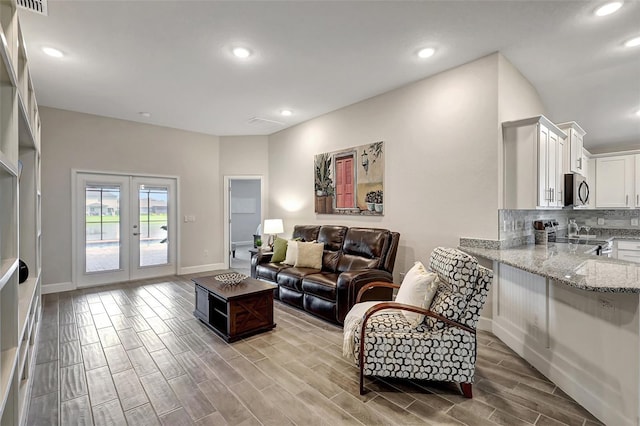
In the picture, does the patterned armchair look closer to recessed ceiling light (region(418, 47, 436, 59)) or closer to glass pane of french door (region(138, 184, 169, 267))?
recessed ceiling light (region(418, 47, 436, 59))

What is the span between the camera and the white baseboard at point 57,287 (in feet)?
15.6

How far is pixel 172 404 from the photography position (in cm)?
208

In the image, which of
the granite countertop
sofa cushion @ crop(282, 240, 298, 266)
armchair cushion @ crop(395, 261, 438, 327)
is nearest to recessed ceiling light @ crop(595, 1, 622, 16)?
the granite countertop

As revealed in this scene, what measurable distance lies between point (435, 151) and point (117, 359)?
395cm

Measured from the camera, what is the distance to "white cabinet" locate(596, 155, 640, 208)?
18.4 feet

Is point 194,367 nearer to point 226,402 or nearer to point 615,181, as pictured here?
point 226,402

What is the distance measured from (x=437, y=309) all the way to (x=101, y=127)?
6006 millimetres

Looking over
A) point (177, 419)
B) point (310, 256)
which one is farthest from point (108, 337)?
point (310, 256)

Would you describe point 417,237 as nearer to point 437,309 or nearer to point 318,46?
point 437,309

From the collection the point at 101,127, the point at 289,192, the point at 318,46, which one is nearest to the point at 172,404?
the point at 318,46

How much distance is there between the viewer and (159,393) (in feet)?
7.24

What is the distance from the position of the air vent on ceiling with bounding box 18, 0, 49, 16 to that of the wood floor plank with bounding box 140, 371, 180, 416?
3.06 metres

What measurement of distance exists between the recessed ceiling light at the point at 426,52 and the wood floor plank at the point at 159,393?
377 centimetres

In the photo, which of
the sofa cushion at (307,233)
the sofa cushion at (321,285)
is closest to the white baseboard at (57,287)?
the sofa cushion at (307,233)
